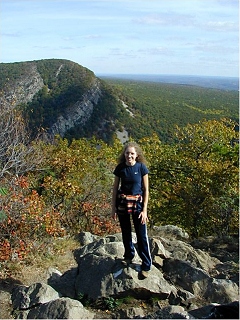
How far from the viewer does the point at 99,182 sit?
12992 millimetres

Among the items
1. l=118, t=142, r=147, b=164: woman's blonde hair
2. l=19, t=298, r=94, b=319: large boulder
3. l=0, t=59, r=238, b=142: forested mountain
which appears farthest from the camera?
l=0, t=59, r=238, b=142: forested mountain

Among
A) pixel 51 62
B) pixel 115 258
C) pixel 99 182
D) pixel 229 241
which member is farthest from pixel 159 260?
pixel 51 62

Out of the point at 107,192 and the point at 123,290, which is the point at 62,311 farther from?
the point at 107,192

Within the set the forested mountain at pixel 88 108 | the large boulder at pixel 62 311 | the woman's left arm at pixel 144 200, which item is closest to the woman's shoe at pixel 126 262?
the woman's left arm at pixel 144 200

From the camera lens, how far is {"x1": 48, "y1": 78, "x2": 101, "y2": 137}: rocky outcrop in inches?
2734

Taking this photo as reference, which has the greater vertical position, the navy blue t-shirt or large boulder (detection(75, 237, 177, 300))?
the navy blue t-shirt

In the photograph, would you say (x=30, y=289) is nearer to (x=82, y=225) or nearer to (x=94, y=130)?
(x=82, y=225)

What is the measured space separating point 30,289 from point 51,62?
95.6m

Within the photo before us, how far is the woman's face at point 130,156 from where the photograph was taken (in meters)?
5.34

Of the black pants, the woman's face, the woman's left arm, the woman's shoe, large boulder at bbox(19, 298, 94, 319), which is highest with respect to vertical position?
the woman's face

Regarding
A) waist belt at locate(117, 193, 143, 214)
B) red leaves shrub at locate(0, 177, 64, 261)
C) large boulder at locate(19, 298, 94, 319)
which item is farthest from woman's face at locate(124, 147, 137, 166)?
red leaves shrub at locate(0, 177, 64, 261)

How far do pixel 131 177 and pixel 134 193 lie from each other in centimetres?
25

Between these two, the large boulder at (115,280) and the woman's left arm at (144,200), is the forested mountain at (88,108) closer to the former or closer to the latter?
the large boulder at (115,280)

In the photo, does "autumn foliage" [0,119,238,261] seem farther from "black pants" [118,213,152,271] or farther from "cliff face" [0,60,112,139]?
"cliff face" [0,60,112,139]
